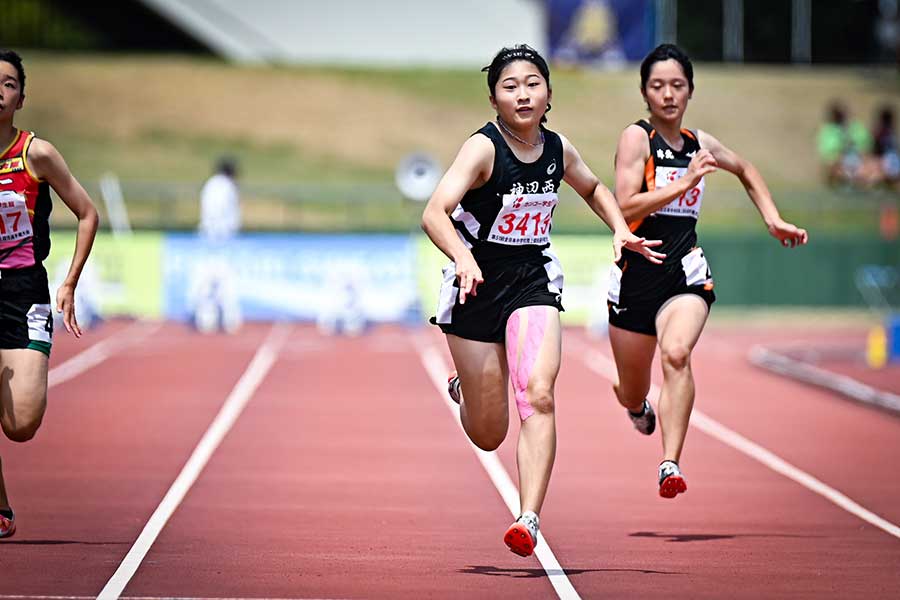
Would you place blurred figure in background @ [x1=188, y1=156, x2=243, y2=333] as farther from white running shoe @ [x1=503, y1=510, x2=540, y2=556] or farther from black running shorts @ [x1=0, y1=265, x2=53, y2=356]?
white running shoe @ [x1=503, y1=510, x2=540, y2=556]

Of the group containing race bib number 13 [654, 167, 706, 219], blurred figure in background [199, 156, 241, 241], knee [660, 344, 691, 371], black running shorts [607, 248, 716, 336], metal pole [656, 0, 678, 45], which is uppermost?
metal pole [656, 0, 678, 45]

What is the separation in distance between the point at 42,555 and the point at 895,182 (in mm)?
29529

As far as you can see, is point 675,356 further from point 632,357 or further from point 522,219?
point 522,219

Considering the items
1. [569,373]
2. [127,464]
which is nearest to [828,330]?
[569,373]

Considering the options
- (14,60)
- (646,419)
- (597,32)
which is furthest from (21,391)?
(597,32)

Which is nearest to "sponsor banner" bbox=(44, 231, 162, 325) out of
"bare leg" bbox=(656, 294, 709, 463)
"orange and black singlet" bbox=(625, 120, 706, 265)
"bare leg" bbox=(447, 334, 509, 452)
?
"orange and black singlet" bbox=(625, 120, 706, 265)

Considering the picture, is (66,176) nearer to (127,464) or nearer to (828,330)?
(127,464)

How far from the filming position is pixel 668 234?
920 cm

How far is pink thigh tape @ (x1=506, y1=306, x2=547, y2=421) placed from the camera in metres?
7.54

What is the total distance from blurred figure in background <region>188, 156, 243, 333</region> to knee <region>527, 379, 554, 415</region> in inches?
708

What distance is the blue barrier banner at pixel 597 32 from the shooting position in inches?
1554

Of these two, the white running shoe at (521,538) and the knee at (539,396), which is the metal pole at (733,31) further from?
the white running shoe at (521,538)

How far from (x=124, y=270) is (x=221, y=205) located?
3.05 meters

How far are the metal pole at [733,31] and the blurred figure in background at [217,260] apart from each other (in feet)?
69.0
